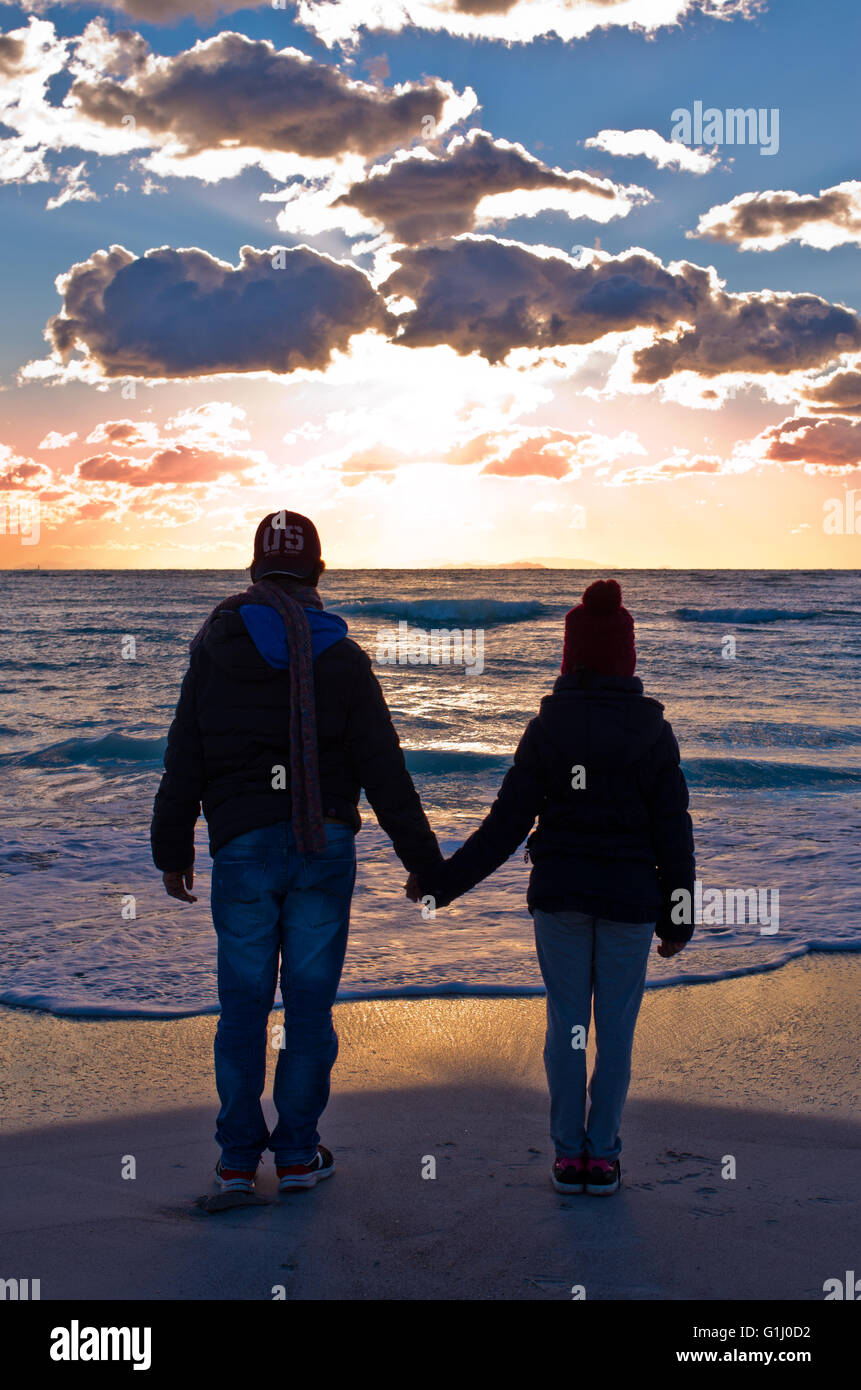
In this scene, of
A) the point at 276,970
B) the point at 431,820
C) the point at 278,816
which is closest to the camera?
the point at 278,816

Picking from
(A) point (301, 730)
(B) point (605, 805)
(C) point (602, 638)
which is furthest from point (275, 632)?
(B) point (605, 805)

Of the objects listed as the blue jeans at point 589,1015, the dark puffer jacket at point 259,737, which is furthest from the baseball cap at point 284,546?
the blue jeans at point 589,1015

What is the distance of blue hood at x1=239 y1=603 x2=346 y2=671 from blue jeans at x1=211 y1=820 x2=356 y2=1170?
1.71 ft

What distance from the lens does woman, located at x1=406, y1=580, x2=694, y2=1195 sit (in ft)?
9.89

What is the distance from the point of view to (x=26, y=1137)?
11.1ft

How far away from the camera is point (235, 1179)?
2955mm

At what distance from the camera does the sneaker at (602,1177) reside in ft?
9.71

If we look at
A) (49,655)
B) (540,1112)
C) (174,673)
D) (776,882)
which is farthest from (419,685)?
(540,1112)

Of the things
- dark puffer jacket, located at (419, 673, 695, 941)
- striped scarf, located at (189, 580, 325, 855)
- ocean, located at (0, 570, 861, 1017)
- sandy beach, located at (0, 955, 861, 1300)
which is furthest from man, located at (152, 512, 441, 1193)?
ocean, located at (0, 570, 861, 1017)

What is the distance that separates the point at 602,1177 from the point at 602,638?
5.51 ft

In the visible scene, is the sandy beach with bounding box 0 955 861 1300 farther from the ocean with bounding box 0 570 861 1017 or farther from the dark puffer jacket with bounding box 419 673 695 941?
the dark puffer jacket with bounding box 419 673 695 941

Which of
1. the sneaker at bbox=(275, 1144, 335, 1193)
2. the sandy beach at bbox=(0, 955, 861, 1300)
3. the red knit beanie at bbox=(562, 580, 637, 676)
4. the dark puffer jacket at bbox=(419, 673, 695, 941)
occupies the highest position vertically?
the red knit beanie at bbox=(562, 580, 637, 676)

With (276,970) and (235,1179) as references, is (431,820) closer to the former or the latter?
(276,970)
